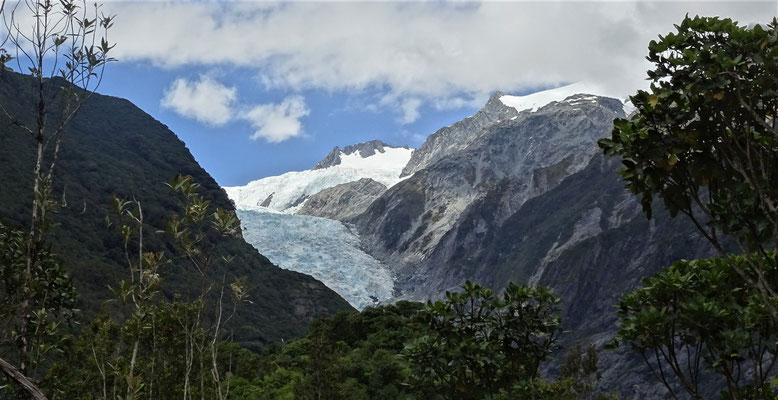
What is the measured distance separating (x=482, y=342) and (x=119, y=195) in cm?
11901

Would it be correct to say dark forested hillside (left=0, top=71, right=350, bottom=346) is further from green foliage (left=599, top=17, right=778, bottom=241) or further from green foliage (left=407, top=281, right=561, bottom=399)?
green foliage (left=599, top=17, right=778, bottom=241)

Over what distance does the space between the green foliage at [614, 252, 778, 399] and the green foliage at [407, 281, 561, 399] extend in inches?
79.1

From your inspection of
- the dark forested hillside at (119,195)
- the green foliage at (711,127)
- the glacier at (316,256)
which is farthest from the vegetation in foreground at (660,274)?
the glacier at (316,256)

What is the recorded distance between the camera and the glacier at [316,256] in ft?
573

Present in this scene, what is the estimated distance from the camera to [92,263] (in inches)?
3418

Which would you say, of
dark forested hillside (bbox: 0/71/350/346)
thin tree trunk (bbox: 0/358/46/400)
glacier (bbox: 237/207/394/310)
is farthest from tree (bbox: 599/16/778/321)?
glacier (bbox: 237/207/394/310)

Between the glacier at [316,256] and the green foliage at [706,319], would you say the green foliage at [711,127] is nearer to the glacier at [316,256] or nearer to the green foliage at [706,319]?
the green foliage at [706,319]

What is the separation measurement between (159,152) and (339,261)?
56800 mm

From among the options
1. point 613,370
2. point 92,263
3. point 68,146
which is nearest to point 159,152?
point 68,146

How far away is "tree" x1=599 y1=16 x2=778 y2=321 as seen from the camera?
9680 millimetres

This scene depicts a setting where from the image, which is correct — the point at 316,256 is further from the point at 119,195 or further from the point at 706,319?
the point at 706,319

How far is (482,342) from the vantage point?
13016 millimetres

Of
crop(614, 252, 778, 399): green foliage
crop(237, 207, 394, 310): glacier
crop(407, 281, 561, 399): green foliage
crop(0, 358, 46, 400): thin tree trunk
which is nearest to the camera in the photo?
crop(0, 358, 46, 400): thin tree trunk

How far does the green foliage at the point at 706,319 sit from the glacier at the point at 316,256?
159 m
